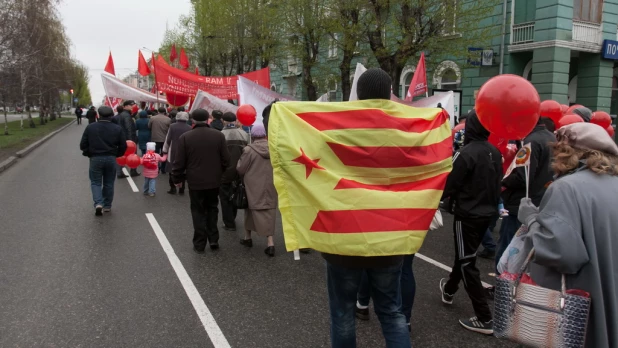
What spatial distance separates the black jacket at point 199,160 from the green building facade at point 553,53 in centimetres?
1168

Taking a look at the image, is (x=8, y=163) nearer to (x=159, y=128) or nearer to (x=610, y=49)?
(x=159, y=128)

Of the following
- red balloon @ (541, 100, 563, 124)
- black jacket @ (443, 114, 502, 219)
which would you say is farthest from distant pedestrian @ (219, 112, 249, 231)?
red balloon @ (541, 100, 563, 124)

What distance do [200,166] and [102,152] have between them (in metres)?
3.16

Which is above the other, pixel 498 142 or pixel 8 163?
pixel 498 142

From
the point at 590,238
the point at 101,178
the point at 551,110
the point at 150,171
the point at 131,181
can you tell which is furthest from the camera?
the point at 131,181

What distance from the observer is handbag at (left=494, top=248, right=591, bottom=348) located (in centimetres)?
216

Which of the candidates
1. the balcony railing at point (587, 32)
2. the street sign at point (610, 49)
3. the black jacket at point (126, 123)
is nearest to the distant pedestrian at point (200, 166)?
the black jacket at point (126, 123)

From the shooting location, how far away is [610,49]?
1800 centimetres

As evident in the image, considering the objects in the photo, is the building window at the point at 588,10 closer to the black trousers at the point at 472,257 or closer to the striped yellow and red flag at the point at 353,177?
the black trousers at the point at 472,257

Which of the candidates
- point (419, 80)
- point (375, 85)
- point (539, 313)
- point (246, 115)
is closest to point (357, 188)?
point (375, 85)

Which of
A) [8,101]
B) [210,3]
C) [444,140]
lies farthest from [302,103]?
[8,101]

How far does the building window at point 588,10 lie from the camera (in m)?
17.8

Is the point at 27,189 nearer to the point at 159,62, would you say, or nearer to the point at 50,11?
the point at 159,62

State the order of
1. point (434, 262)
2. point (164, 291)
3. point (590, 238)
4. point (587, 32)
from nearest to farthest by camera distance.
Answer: point (590, 238) → point (164, 291) → point (434, 262) → point (587, 32)
